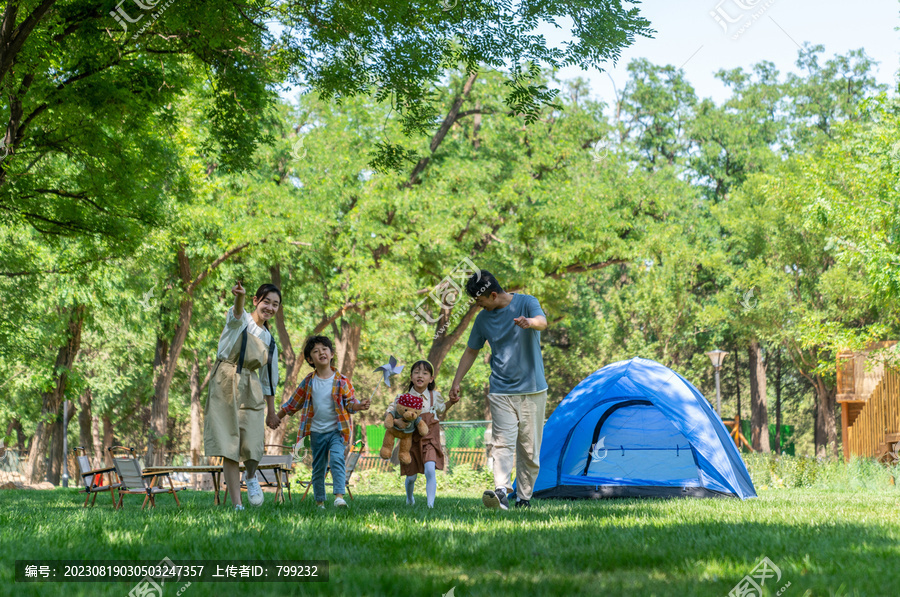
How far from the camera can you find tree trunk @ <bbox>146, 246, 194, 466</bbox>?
73.7 feet

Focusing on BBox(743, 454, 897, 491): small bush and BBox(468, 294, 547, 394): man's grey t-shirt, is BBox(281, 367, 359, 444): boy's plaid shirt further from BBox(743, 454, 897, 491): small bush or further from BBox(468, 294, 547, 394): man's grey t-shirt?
BBox(743, 454, 897, 491): small bush

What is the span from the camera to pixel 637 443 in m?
12.6

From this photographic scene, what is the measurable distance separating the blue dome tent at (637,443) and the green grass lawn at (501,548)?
420cm

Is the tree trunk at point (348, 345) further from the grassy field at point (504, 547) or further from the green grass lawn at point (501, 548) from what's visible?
the green grass lawn at point (501, 548)

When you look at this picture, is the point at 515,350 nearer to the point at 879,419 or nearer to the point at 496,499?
the point at 496,499

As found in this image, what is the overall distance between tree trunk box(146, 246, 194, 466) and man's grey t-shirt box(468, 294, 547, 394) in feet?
52.4

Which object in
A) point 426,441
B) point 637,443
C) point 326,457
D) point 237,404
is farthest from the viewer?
point 637,443

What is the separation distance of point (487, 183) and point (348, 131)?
4681 millimetres

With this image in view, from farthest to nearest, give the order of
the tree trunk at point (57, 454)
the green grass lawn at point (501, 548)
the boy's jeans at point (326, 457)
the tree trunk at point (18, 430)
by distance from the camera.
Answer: the tree trunk at point (18, 430)
the tree trunk at point (57, 454)
the boy's jeans at point (326, 457)
the green grass lawn at point (501, 548)

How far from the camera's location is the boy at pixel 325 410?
8.16 m

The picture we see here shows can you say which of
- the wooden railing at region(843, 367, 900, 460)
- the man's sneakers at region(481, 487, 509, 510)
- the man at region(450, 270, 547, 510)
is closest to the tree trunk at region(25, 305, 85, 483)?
the man at region(450, 270, 547, 510)

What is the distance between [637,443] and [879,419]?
11.9 m

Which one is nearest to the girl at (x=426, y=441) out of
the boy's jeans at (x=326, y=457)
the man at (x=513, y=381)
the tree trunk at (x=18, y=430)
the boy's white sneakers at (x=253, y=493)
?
the boy's jeans at (x=326, y=457)

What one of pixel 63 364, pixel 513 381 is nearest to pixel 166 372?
pixel 63 364
